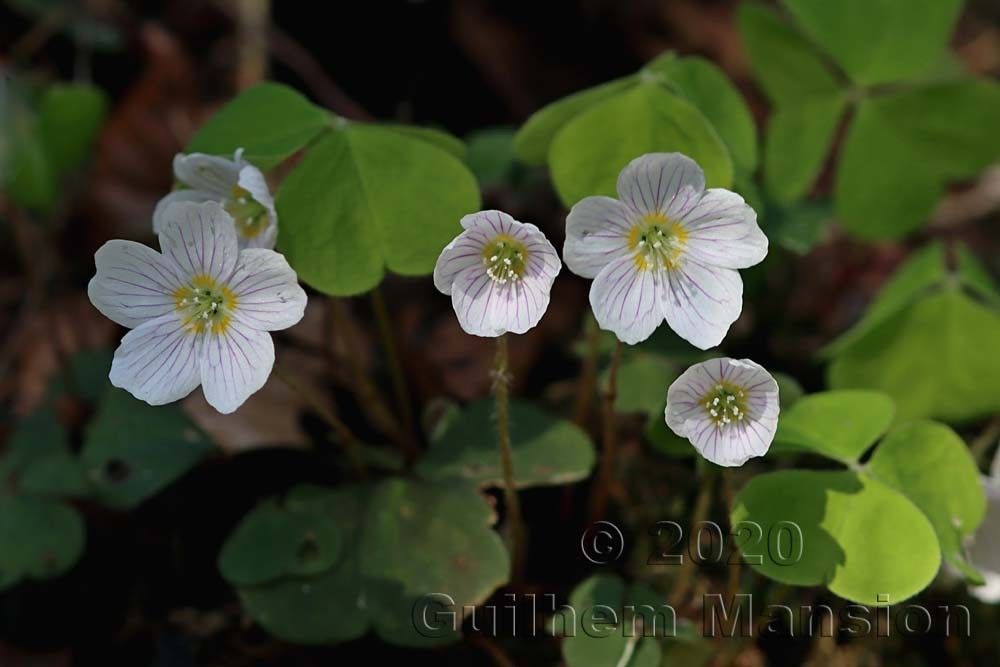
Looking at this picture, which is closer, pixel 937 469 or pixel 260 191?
pixel 260 191

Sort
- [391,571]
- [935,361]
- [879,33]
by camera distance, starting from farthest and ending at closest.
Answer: [879,33]
[935,361]
[391,571]

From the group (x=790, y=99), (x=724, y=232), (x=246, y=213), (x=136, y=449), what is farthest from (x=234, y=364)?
(x=790, y=99)

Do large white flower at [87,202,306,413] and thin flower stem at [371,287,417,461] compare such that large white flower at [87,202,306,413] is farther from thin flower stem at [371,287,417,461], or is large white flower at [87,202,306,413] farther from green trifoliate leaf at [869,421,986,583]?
green trifoliate leaf at [869,421,986,583]

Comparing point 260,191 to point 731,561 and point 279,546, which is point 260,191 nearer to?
point 279,546

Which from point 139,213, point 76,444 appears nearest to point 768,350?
point 76,444

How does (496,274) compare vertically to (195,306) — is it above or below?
above

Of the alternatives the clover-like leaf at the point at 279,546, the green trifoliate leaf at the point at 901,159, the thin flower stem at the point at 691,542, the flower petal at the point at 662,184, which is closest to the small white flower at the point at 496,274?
the flower petal at the point at 662,184

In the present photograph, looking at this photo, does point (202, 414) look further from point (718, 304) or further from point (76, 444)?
point (718, 304)
